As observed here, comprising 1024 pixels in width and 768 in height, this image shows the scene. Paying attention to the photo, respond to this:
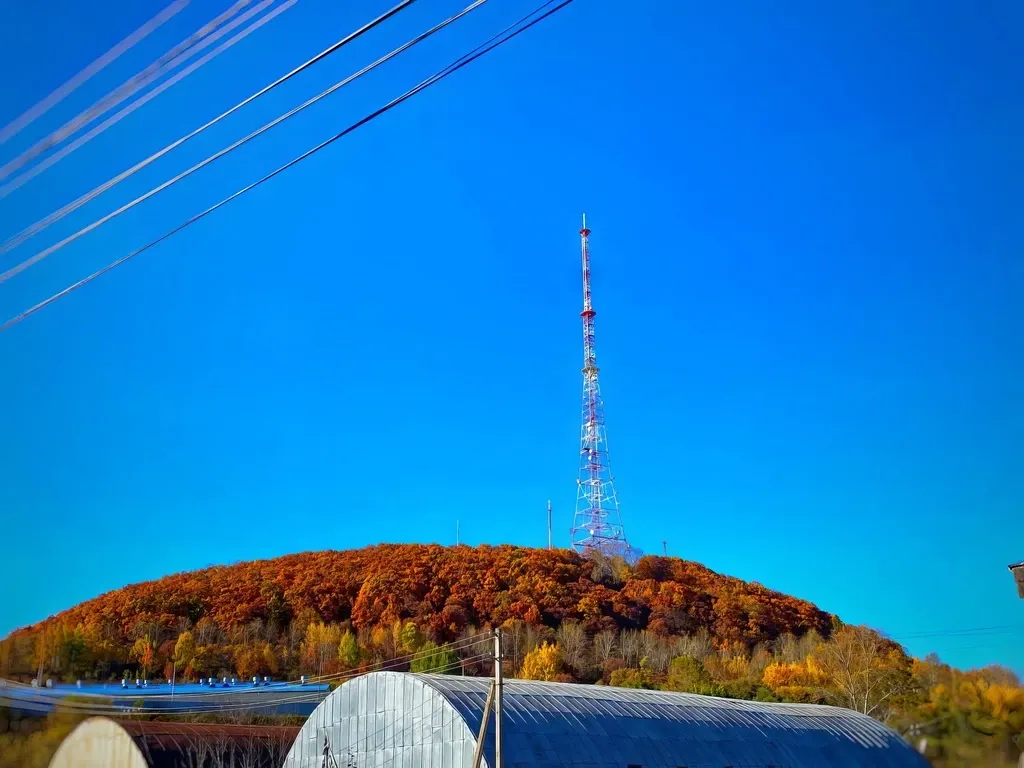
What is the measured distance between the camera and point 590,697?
99.9 ft

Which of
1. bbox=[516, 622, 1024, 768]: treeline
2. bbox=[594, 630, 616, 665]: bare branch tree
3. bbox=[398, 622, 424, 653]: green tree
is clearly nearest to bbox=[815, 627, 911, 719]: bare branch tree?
bbox=[516, 622, 1024, 768]: treeline

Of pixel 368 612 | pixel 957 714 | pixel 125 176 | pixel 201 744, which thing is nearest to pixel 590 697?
pixel 957 714

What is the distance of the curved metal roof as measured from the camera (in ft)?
84.5

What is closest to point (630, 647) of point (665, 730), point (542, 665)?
point (542, 665)

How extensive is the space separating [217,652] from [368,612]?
12848 millimetres

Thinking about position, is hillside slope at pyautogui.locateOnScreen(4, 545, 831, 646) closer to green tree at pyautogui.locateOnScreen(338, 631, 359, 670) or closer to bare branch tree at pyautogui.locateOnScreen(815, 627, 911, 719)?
green tree at pyautogui.locateOnScreen(338, 631, 359, 670)

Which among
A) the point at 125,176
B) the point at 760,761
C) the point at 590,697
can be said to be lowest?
the point at 760,761

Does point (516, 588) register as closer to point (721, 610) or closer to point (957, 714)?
point (721, 610)

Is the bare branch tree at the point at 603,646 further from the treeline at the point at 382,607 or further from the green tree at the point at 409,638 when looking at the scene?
the green tree at the point at 409,638

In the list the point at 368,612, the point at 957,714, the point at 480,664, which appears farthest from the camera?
the point at 368,612

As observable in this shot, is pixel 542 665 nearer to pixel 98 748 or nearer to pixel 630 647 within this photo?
pixel 630 647

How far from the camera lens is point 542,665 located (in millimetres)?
57969

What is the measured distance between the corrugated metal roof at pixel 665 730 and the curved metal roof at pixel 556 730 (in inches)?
1.6

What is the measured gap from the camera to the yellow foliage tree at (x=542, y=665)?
57.2 metres
